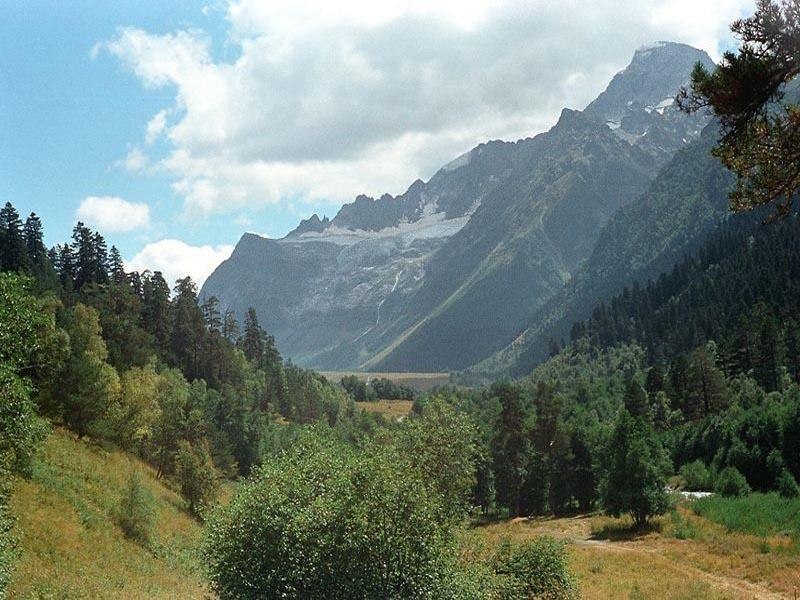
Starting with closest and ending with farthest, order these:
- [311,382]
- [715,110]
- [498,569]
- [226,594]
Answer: [715,110]
[226,594]
[498,569]
[311,382]

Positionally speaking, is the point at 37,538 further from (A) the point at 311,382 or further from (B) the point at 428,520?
(A) the point at 311,382

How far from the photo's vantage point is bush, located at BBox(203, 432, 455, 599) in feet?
81.0

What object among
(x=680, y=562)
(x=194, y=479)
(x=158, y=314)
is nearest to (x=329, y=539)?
(x=680, y=562)

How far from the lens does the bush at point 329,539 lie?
24.7 m

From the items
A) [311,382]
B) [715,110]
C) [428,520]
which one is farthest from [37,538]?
[311,382]

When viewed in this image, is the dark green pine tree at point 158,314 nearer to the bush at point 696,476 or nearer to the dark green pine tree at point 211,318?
the dark green pine tree at point 211,318

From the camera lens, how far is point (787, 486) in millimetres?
74500

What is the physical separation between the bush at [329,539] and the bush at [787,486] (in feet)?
210

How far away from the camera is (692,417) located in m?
130

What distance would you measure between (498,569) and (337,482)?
16.3 metres

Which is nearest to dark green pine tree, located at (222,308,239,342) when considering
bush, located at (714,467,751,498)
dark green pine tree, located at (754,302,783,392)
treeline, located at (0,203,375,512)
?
treeline, located at (0,203,375,512)

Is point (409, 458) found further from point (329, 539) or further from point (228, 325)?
point (228, 325)

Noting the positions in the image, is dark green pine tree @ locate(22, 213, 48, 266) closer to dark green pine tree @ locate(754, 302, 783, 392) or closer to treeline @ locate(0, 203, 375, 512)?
treeline @ locate(0, 203, 375, 512)

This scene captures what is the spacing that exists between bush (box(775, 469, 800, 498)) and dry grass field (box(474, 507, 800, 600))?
10293mm
